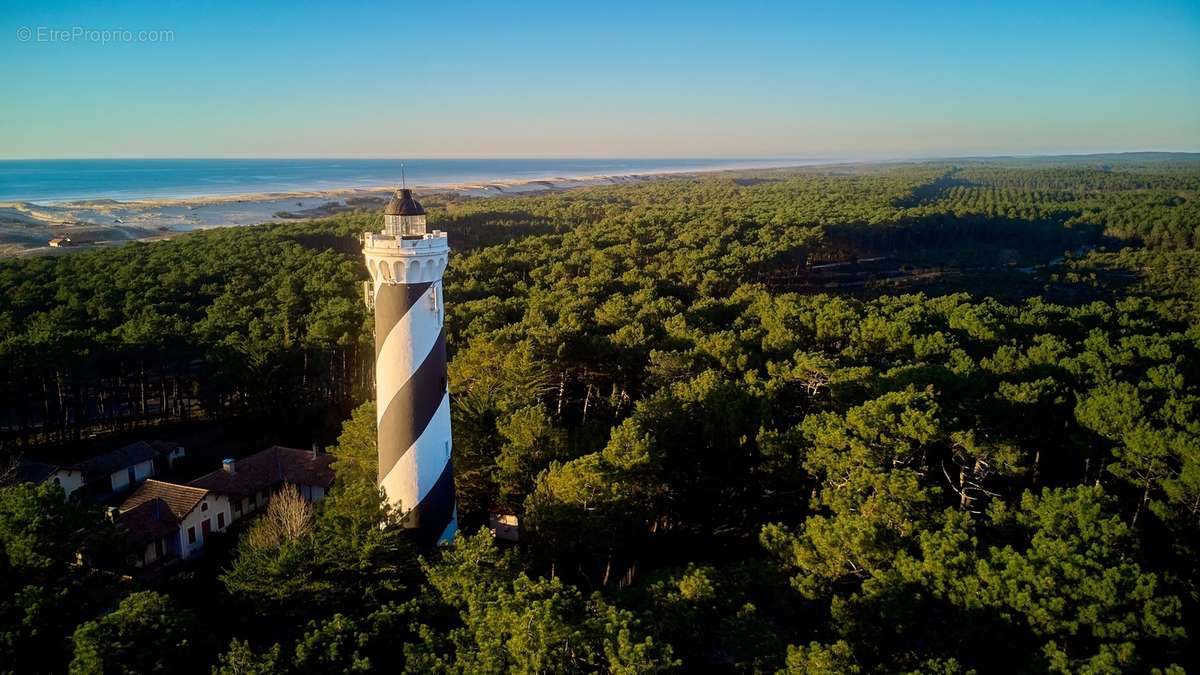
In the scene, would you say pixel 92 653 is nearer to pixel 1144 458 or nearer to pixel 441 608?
pixel 441 608

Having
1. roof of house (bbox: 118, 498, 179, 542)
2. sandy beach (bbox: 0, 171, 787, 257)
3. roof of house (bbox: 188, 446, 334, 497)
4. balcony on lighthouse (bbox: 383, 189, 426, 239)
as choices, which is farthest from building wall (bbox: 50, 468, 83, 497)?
sandy beach (bbox: 0, 171, 787, 257)

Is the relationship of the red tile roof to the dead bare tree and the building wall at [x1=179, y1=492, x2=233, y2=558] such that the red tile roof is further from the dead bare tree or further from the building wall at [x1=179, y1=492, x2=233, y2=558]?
the dead bare tree

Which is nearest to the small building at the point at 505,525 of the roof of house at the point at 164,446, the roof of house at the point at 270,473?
the roof of house at the point at 270,473

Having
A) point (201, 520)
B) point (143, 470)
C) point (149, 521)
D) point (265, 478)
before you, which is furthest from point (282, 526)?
point (143, 470)

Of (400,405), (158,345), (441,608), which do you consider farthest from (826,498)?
(158,345)

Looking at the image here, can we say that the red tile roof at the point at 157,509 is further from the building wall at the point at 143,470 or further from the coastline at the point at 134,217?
the coastline at the point at 134,217

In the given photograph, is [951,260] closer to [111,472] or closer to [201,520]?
[201,520]
